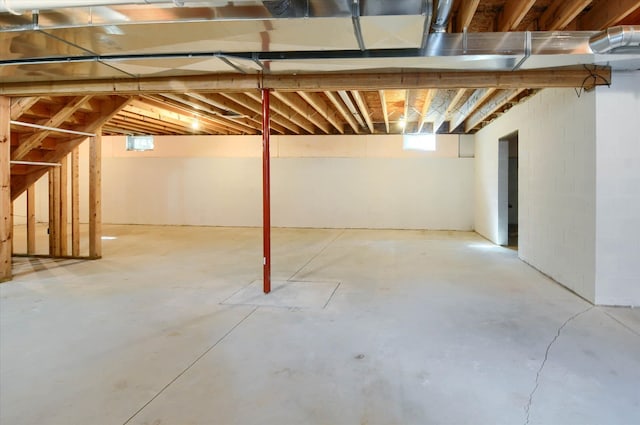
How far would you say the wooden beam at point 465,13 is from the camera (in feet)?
8.89

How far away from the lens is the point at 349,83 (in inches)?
152

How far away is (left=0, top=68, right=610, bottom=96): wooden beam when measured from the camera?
3594mm

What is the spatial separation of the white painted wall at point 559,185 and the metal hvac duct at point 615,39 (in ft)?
2.78

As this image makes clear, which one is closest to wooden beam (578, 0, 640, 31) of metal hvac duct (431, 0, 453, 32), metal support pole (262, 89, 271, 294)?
metal hvac duct (431, 0, 453, 32)

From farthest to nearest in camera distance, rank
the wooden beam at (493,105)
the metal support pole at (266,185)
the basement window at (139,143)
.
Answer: the basement window at (139,143)
the wooden beam at (493,105)
the metal support pole at (266,185)

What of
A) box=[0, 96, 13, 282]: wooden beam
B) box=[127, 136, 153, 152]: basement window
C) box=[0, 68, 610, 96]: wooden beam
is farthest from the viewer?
box=[127, 136, 153, 152]: basement window

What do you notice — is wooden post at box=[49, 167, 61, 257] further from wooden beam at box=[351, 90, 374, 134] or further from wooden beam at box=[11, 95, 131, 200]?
wooden beam at box=[351, 90, 374, 134]

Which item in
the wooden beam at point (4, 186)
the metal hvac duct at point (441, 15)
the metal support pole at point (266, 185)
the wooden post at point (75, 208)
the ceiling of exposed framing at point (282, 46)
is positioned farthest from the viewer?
the wooden post at point (75, 208)

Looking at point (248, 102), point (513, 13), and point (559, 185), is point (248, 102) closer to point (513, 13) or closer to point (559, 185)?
point (513, 13)

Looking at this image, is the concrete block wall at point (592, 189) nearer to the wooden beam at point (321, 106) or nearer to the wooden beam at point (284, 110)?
the wooden beam at point (321, 106)

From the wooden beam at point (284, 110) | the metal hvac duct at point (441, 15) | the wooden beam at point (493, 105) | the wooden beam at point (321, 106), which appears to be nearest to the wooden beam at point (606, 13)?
the metal hvac duct at point (441, 15)

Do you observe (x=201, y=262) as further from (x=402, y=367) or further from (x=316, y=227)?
(x=316, y=227)

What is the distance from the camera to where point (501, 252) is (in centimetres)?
630

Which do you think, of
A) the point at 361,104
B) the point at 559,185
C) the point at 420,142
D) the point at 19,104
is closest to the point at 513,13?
the point at 559,185
